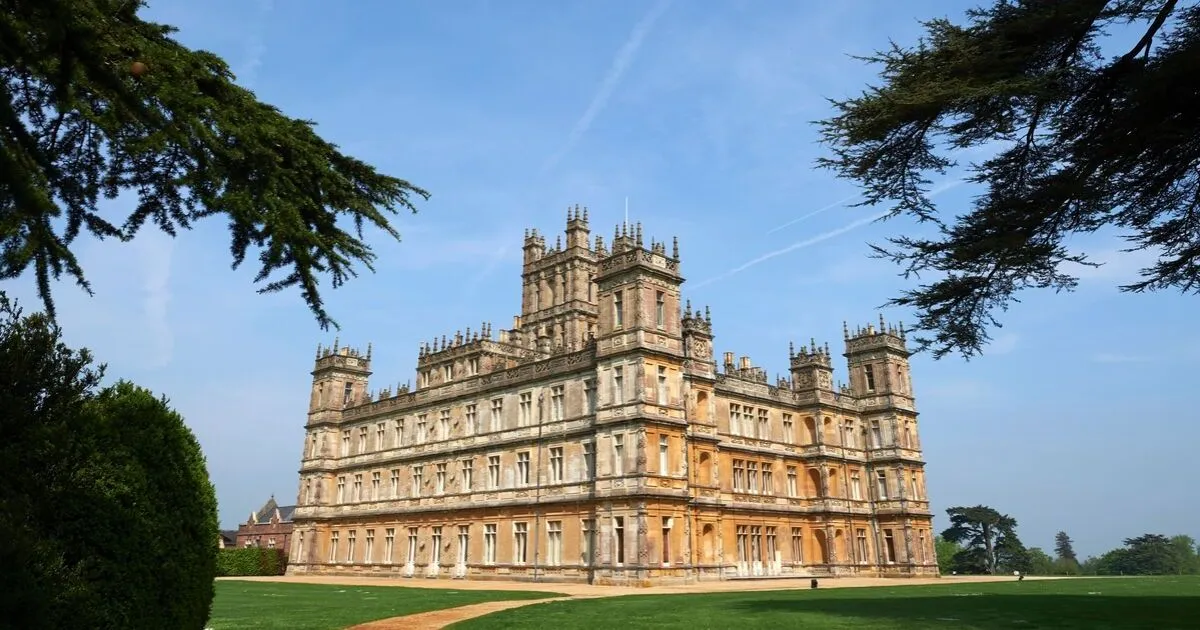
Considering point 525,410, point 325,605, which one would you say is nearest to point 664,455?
point 525,410

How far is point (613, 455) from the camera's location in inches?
1275

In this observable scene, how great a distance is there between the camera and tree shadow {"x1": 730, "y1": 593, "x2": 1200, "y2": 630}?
44.3ft

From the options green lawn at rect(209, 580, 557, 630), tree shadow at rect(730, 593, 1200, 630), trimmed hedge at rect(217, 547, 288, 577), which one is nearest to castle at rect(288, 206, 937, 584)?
trimmed hedge at rect(217, 547, 288, 577)

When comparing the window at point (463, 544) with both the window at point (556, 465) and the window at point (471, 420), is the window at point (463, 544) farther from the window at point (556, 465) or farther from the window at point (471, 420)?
the window at point (556, 465)

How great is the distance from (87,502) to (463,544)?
106 ft

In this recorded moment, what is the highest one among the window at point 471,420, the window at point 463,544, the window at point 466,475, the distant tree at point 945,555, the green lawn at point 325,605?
the window at point 471,420

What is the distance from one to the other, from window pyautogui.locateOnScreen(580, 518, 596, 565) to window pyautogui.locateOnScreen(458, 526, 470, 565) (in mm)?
8081

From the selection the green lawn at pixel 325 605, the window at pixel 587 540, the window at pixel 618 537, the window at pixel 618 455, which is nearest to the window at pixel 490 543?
the window at pixel 587 540

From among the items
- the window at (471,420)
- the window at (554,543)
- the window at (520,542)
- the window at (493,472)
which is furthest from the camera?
the window at (471,420)

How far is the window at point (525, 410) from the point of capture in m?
37.5

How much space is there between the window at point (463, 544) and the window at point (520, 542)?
3.49 meters

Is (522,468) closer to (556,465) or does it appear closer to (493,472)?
(493,472)

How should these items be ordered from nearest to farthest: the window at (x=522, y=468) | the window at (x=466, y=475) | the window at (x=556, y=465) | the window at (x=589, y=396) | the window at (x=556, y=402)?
the window at (x=589, y=396) < the window at (x=556, y=465) < the window at (x=556, y=402) < the window at (x=522, y=468) < the window at (x=466, y=475)

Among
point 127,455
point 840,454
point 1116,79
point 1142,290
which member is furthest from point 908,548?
point 127,455
